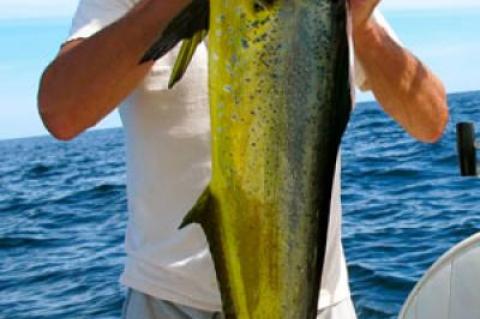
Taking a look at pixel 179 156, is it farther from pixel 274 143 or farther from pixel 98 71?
pixel 274 143

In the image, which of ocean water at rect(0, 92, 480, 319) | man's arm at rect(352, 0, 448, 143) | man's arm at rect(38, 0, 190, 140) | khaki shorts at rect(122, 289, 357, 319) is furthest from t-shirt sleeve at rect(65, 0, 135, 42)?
ocean water at rect(0, 92, 480, 319)

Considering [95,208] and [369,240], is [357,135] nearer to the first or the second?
[95,208]

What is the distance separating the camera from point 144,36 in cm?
191

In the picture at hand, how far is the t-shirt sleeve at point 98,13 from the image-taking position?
224cm

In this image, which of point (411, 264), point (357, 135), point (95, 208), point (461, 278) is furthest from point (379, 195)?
point (357, 135)

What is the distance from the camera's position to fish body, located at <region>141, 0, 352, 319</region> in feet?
4.87

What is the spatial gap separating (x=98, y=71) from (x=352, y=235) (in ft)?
31.2

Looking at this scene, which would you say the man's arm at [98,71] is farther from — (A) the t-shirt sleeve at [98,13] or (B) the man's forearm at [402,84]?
(B) the man's forearm at [402,84]

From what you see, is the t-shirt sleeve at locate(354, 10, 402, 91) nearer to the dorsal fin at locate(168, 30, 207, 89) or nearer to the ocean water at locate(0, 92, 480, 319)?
the dorsal fin at locate(168, 30, 207, 89)

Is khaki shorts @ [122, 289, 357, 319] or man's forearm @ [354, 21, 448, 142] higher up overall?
man's forearm @ [354, 21, 448, 142]

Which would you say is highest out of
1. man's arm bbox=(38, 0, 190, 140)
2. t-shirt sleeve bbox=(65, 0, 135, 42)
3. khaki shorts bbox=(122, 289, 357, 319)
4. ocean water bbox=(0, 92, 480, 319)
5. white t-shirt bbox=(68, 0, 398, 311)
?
t-shirt sleeve bbox=(65, 0, 135, 42)

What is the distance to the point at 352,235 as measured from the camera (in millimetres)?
11227

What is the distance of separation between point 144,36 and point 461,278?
210 cm

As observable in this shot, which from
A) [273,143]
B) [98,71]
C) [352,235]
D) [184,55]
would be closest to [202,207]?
[273,143]
